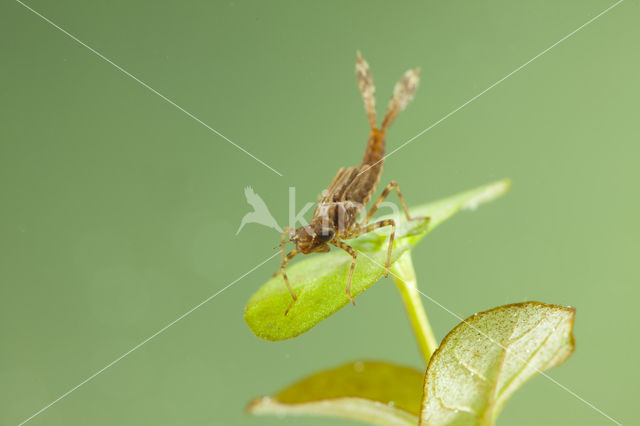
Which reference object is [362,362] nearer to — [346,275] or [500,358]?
[346,275]

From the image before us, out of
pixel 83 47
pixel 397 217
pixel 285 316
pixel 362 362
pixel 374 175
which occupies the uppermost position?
pixel 83 47

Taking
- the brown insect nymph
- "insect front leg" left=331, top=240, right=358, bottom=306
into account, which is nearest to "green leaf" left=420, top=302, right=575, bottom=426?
"insect front leg" left=331, top=240, right=358, bottom=306

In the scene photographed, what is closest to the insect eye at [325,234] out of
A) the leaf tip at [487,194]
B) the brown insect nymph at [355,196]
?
the brown insect nymph at [355,196]

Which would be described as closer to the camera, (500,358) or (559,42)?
(500,358)

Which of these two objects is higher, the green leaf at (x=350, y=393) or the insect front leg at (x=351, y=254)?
the insect front leg at (x=351, y=254)

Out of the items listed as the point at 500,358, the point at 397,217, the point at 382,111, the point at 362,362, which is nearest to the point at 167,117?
the point at 382,111

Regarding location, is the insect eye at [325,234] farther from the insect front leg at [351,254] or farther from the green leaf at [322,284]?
the green leaf at [322,284]
